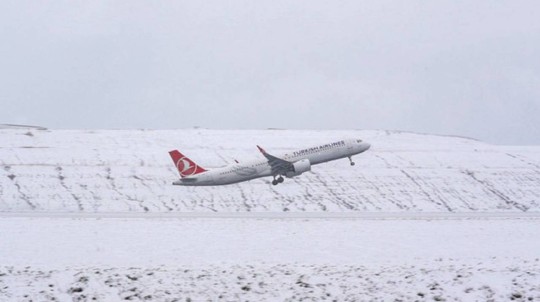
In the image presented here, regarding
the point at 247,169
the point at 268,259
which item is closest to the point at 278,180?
the point at 247,169

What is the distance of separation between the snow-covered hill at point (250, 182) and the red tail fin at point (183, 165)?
1958 millimetres

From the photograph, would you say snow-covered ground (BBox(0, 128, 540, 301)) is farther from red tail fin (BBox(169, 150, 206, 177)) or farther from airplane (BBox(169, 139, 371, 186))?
red tail fin (BBox(169, 150, 206, 177))

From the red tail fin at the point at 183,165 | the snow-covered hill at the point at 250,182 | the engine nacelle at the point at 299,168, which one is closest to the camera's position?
the snow-covered hill at the point at 250,182

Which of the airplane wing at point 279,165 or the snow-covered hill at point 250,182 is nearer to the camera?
the snow-covered hill at point 250,182

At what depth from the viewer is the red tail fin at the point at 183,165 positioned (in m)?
49.8

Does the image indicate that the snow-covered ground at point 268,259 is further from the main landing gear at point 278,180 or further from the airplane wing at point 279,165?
the main landing gear at point 278,180

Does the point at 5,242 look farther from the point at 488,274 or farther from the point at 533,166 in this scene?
the point at 533,166

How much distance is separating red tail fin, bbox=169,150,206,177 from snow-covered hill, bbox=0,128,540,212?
77.1 inches

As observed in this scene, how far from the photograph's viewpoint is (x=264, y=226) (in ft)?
120

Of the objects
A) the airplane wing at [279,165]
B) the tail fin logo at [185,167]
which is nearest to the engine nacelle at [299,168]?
the airplane wing at [279,165]

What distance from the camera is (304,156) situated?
2041 inches

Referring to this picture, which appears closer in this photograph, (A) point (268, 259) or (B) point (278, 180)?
(A) point (268, 259)

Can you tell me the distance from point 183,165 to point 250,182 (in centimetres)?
774

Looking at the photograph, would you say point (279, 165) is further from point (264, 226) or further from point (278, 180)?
point (264, 226)
